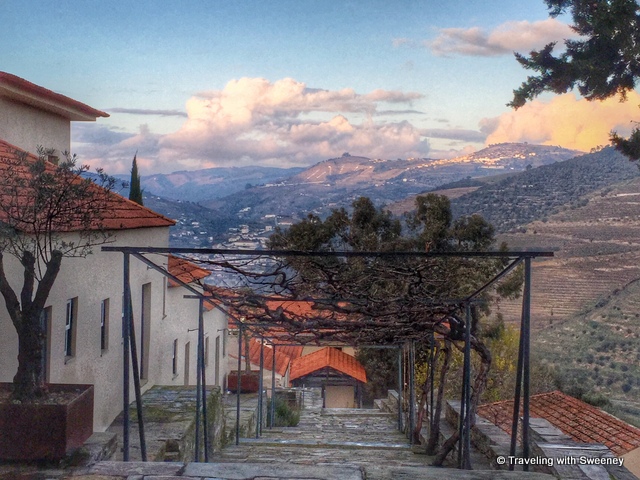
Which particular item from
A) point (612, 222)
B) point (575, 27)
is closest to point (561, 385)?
point (575, 27)

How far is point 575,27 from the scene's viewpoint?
589 inches

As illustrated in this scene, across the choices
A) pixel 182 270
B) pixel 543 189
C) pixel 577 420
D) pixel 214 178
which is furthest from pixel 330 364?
pixel 214 178

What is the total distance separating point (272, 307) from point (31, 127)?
7419 millimetres

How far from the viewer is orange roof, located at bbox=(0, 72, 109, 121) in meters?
9.66

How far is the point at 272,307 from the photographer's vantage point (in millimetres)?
16609

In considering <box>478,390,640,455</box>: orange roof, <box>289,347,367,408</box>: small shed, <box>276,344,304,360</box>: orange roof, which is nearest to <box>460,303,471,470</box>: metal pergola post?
<box>478,390,640,455</box>: orange roof

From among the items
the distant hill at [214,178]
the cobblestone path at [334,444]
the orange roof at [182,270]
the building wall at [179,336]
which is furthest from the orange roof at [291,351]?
the distant hill at [214,178]

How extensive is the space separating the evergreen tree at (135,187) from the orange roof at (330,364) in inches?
353

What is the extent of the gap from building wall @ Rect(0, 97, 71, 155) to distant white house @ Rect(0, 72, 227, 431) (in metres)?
0.02

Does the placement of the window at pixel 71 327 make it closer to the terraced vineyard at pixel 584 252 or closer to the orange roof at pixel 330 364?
the orange roof at pixel 330 364

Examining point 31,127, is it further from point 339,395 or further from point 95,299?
point 339,395

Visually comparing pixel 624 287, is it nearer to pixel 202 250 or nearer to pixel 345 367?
pixel 345 367

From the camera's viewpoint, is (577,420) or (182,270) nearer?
(577,420)

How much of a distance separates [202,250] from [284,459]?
4280 millimetres
